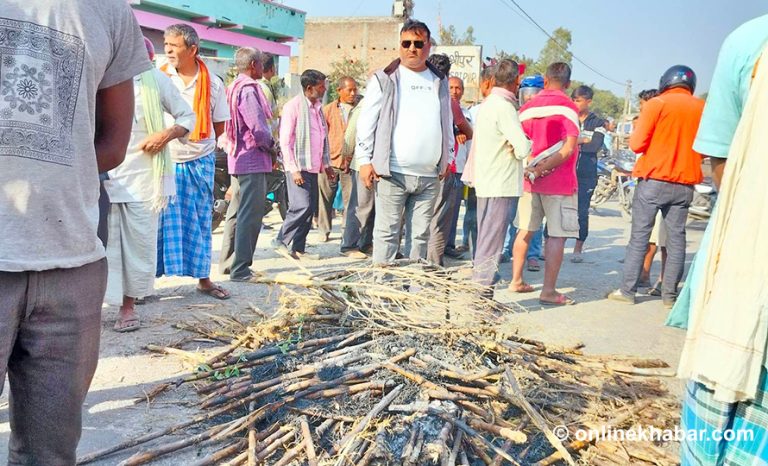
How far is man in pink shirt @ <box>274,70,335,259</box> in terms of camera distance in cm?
684

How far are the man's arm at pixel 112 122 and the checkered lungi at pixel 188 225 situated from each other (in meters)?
3.01

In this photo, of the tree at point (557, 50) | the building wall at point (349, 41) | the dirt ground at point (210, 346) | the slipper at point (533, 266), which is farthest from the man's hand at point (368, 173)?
the tree at point (557, 50)

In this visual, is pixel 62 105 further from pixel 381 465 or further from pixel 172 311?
pixel 172 311

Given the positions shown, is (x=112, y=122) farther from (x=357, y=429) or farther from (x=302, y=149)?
(x=302, y=149)

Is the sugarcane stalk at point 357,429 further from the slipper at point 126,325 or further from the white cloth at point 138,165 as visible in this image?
the white cloth at point 138,165

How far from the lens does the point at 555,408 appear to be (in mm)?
3199

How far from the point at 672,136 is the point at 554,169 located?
106 centimetres

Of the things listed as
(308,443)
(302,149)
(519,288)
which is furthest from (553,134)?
(308,443)

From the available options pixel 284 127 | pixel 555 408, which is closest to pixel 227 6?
pixel 284 127

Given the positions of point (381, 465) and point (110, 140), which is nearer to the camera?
point (110, 140)

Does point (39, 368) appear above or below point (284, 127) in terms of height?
below

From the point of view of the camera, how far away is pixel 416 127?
4.61 m

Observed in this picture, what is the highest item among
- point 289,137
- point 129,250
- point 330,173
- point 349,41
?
point 349,41

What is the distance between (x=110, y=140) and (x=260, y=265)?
15.7 ft
